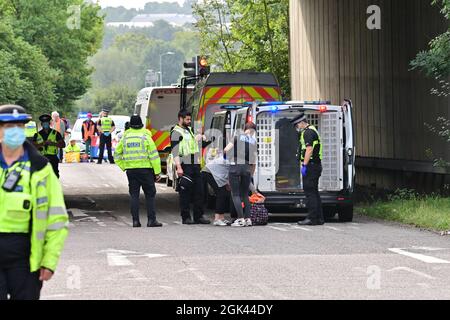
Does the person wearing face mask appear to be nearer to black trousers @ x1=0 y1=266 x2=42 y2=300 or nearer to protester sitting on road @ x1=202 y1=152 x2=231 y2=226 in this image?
protester sitting on road @ x1=202 y1=152 x2=231 y2=226

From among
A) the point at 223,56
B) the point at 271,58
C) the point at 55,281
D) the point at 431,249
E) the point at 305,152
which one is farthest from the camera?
the point at 223,56

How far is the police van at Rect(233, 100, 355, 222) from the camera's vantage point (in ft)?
75.5

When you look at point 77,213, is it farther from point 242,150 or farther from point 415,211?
point 415,211

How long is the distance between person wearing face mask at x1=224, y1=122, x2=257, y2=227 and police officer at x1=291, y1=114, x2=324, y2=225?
31.3 inches

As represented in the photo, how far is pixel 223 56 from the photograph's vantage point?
48156mm

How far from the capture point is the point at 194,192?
22.6 meters

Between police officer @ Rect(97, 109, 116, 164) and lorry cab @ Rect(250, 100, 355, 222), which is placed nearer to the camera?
lorry cab @ Rect(250, 100, 355, 222)

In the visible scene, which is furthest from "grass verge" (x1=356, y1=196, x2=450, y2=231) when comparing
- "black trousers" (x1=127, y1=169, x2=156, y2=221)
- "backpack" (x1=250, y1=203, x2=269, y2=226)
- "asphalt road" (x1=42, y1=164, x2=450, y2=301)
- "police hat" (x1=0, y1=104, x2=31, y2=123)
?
"police hat" (x1=0, y1=104, x2=31, y2=123)

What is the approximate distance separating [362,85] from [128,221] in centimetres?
1273

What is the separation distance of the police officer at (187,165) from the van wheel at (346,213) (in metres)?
2.28

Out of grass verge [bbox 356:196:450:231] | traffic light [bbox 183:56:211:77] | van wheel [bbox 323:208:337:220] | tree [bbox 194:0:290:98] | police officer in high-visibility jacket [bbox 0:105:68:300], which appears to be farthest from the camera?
tree [bbox 194:0:290:98]

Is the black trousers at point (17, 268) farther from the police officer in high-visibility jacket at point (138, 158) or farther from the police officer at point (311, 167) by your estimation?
the police officer at point (311, 167)

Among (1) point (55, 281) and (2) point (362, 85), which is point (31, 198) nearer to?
(1) point (55, 281)

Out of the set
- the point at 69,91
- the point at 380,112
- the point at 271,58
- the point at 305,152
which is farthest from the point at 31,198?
the point at 69,91
